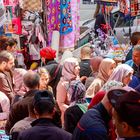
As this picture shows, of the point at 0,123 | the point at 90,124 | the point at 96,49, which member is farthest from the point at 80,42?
the point at 90,124

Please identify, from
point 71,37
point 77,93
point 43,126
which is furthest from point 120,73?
point 71,37

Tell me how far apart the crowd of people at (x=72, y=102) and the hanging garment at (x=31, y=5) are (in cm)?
119

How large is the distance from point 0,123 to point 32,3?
3.82m

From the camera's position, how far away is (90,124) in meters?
3.44

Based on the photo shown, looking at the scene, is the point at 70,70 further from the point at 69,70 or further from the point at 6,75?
the point at 6,75

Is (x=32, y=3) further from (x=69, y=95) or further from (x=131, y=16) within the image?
(x=69, y=95)

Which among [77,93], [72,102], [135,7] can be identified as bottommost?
[72,102]

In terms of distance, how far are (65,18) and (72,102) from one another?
3534mm

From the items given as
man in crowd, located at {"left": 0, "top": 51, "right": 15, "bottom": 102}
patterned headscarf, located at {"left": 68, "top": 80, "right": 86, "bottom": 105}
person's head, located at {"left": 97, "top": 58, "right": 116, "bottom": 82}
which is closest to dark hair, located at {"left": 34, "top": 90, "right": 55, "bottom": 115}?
patterned headscarf, located at {"left": 68, "top": 80, "right": 86, "bottom": 105}

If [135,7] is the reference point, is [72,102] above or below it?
below

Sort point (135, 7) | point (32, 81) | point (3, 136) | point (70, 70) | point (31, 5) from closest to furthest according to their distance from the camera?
point (3, 136)
point (32, 81)
point (70, 70)
point (31, 5)
point (135, 7)

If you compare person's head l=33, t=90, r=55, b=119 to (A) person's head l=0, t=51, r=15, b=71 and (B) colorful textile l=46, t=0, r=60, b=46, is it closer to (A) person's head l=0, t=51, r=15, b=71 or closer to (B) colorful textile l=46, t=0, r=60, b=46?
Result: (A) person's head l=0, t=51, r=15, b=71

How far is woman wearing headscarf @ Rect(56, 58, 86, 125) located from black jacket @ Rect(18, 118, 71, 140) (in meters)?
1.67

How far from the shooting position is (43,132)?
3.80m
